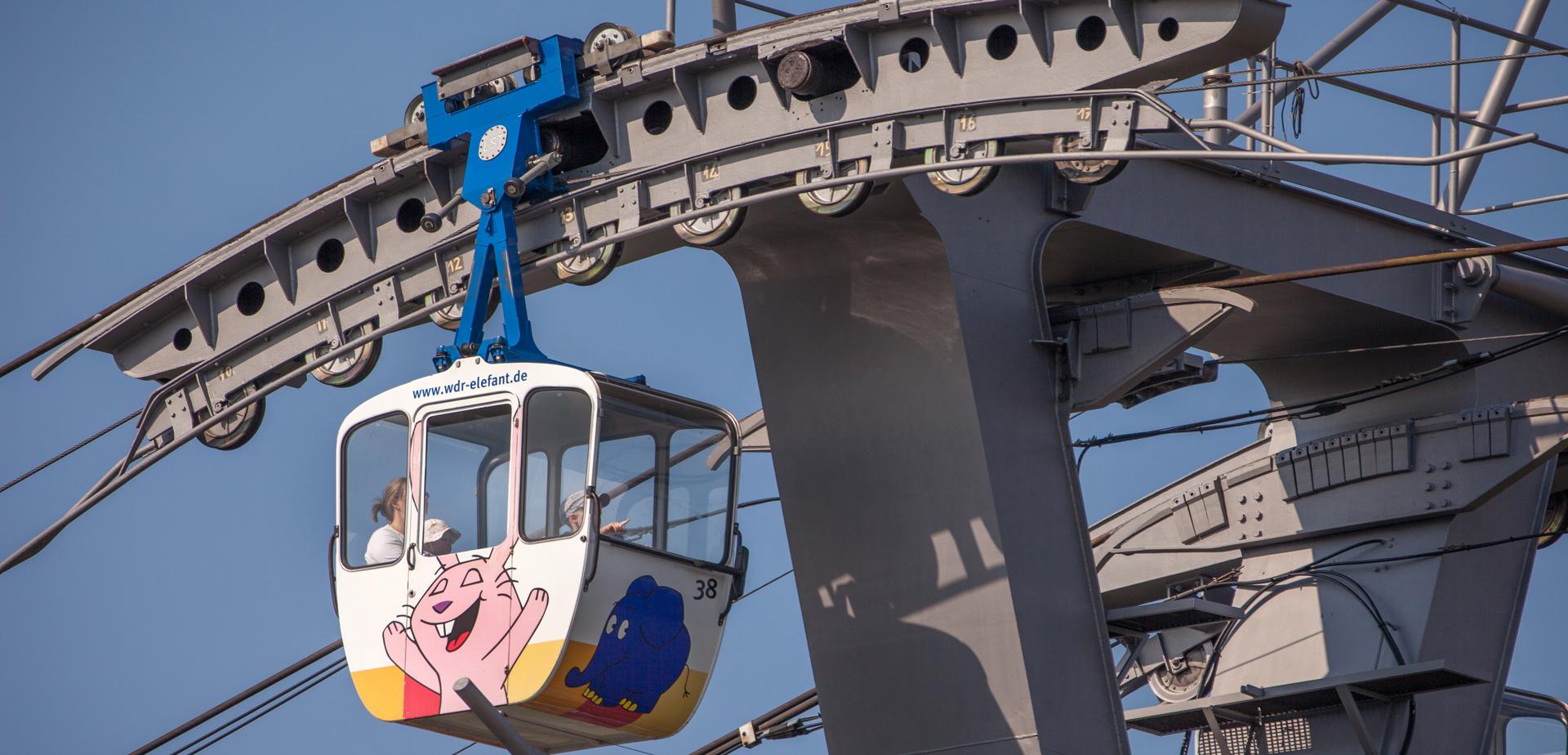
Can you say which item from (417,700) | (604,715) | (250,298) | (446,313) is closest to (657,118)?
(446,313)

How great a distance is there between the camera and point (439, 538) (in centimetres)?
1223

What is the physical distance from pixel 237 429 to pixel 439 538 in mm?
3305

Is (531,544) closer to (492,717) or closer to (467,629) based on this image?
(467,629)

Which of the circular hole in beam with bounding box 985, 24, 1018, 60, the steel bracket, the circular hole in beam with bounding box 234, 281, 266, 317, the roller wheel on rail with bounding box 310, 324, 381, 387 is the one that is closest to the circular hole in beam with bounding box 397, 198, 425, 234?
the roller wheel on rail with bounding box 310, 324, 381, 387

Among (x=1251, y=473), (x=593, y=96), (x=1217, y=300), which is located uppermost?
(x=593, y=96)

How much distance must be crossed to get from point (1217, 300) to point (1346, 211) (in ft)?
8.62

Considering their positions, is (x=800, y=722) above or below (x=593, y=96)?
below

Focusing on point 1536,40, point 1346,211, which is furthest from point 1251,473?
point 1536,40

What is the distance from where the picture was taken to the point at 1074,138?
11.5 m

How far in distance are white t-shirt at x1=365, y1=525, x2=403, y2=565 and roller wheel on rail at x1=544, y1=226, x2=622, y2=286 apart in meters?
2.03

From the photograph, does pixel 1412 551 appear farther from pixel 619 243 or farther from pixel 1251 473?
pixel 619 243

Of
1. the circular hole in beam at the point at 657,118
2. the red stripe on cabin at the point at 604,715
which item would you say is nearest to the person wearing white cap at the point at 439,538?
the red stripe on cabin at the point at 604,715

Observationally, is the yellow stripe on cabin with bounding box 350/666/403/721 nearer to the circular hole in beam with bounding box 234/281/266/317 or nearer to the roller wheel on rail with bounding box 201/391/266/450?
the roller wheel on rail with bounding box 201/391/266/450

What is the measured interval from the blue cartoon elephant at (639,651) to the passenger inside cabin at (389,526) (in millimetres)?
1446
